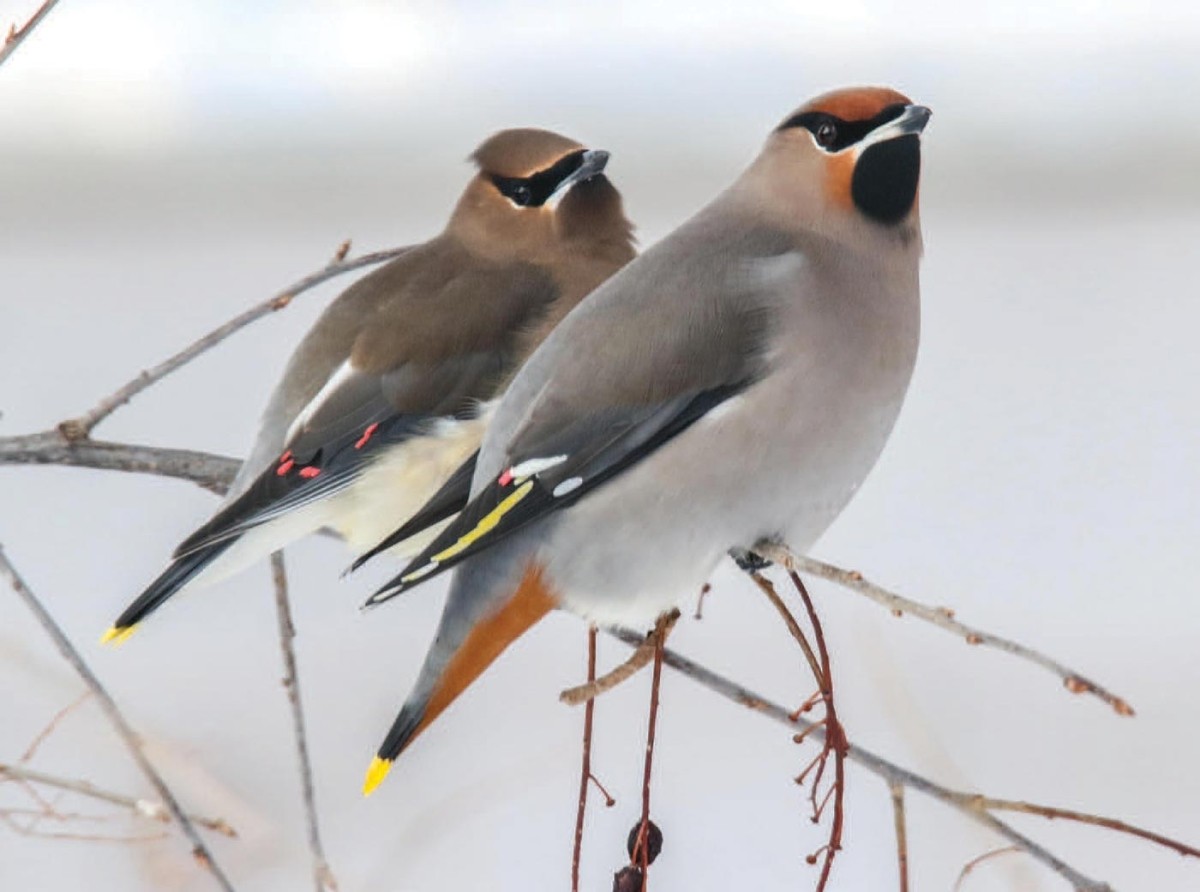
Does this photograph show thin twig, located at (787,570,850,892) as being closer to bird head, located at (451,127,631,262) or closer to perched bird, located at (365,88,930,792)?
perched bird, located at (365,88,930,792)

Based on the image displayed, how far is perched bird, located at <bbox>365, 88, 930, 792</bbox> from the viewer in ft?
4.99

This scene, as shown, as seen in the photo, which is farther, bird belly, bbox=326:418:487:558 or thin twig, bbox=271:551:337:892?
bird belly, bbox=326:418:487:558

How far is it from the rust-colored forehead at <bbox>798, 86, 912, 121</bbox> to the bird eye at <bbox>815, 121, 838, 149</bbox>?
1cm

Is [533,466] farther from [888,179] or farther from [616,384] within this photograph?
[888,179]

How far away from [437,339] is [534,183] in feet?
0.66

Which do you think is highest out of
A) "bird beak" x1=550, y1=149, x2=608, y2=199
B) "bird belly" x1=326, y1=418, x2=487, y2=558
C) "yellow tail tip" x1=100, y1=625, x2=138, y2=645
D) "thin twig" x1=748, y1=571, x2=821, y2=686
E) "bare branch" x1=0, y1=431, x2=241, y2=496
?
"bird beak" x1=550, y1=149, x2=608, y2=199

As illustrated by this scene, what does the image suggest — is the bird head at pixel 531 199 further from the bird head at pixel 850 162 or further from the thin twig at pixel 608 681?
the thin twig at pixel 608 681

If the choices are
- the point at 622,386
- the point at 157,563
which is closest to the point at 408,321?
the point at 622,386

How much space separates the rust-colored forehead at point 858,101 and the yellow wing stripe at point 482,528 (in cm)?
38

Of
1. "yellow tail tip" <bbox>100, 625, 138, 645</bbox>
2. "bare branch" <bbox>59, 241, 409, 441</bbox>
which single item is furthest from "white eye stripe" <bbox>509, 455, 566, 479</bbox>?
"yellow tail tip" <bbox>100, 625, 138, 645</bbox>

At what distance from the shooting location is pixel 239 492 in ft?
6.12

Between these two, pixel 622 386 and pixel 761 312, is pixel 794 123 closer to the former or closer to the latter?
pixel 761 312

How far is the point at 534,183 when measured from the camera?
75.9 inches

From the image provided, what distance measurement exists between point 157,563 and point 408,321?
1096mm
